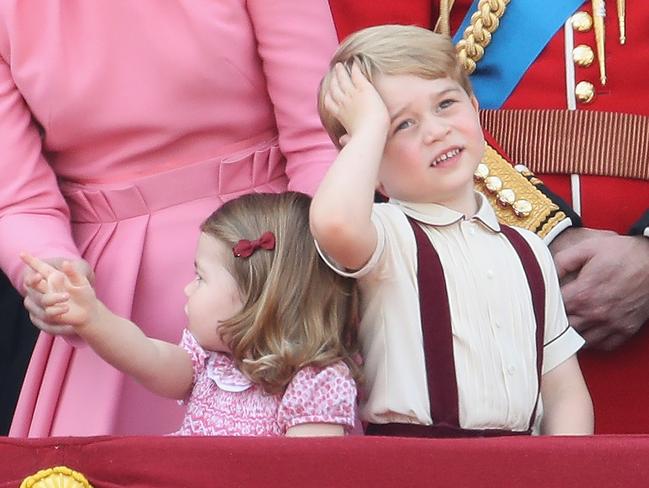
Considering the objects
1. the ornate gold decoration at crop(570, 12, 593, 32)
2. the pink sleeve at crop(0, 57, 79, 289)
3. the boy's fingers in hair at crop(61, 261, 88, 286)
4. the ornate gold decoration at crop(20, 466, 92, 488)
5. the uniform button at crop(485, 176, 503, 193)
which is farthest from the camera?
the ornate gold decoration at crop(570, 12, 593, 32)

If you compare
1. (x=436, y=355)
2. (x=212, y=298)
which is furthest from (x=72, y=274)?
(x=436, y=355)

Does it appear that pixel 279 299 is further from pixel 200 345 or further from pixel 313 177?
pixel 313 177

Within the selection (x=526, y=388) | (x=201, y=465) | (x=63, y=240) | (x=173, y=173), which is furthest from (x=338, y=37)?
(x=201, y=465)

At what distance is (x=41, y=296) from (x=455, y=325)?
18.1 inches

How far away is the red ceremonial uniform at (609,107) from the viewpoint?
6.97ft

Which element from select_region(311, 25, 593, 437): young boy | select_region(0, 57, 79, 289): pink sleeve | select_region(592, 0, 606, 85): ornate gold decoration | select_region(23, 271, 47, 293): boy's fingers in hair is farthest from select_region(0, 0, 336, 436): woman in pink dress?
select_region(592, 0, 606, 85): ornate gold decoration

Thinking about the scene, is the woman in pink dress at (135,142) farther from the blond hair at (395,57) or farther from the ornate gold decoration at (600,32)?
the ornate gold decoration at (600,32)

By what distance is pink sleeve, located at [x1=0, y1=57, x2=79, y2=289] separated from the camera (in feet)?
6.47

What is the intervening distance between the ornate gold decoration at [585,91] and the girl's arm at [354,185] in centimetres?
54

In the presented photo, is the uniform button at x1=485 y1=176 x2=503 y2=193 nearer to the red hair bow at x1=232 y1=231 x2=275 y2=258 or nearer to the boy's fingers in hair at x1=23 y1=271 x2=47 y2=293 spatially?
the red hair bow at x1=232 y1=231 x2=275 y2=258

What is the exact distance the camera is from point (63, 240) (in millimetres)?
1955

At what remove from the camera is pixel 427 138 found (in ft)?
5.63

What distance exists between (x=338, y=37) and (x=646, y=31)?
430 millimetres

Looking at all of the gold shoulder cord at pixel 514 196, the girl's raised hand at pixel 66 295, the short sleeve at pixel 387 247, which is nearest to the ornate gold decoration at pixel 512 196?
the gold shoulder cord at pixel 514 196
